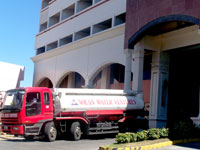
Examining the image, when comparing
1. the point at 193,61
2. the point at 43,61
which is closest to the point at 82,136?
the point at 193,61

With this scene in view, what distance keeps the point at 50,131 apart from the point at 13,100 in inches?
91.8

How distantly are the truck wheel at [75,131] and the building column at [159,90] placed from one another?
6410 millimetres

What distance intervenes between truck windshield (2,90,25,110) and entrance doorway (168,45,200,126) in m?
11.0

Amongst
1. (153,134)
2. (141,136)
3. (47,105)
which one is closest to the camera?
(141,136)

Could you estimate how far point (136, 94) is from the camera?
1966 cm

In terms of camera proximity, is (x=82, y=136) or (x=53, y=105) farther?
(x=82, y=136)

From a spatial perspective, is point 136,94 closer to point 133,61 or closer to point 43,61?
point 133,61

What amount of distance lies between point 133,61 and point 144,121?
14.0 feet

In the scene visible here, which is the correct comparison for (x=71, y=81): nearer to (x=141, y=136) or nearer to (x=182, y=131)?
Result: (x=182, y=131)

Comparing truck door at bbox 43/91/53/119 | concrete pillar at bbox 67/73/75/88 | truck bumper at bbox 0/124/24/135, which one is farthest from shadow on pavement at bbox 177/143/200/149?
concrete pillar at bbox 67/73/75/88

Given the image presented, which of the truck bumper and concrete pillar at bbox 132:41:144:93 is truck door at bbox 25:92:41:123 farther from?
concrete pillar at bbox 132:41:144:93

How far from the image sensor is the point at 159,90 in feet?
71.3

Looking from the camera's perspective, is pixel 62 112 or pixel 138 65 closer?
pixel 62 112

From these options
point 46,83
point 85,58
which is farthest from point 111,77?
point 46,83
